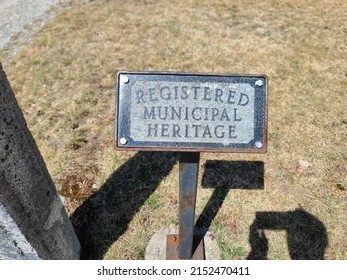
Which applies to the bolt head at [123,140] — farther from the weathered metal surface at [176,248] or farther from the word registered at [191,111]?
the weathered metal surface at [176,248]

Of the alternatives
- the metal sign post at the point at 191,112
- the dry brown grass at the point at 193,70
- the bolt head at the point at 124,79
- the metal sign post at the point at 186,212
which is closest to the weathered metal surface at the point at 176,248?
the metal sign post at the point at 186,212

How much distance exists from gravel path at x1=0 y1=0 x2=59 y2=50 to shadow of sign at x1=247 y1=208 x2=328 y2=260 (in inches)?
266

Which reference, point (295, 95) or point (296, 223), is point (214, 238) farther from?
point (295, 95)

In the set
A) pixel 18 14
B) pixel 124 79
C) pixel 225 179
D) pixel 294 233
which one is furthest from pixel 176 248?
pixel 18 14

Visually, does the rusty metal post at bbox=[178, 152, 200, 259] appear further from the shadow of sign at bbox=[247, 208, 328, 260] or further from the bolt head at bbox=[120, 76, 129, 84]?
the shadow of sign at bbox=[247, 208, 328, 260]

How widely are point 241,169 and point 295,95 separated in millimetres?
2010

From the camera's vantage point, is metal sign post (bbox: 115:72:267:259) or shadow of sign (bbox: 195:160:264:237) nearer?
metal sign post (bbox: 115:72:267:259)

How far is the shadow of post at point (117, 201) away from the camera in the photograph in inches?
157

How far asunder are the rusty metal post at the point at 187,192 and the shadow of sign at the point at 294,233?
1013 millimetres

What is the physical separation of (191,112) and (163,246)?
2221 millimetres

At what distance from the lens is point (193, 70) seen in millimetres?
6410

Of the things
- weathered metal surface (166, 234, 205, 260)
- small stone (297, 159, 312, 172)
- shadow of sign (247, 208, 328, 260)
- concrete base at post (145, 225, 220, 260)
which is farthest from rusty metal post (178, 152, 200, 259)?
small stone (297, 159, 312, 172)

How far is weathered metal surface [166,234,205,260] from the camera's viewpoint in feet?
12.1

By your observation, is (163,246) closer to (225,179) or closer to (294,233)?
(225,179)
